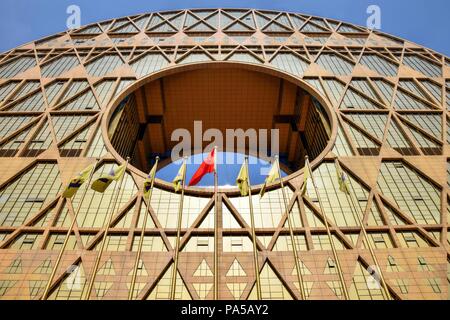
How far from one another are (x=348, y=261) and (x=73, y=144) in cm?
2399

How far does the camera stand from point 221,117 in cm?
4638

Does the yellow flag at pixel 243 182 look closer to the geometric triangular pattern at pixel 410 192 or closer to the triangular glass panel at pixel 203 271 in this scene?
the triangular glass panel at pixel 203 271

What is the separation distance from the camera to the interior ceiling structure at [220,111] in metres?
41.6

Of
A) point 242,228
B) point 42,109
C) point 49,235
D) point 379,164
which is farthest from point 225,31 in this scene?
point 49,235

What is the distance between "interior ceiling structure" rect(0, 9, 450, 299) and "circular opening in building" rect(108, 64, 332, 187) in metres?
1.91

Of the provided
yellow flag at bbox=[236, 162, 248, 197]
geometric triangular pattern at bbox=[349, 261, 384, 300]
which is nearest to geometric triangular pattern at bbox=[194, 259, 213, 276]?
yellow flag at bbox=[236, 162, 248, 197]

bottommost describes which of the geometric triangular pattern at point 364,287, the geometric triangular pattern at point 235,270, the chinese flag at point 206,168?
the geometric triangular pattern at point 364,287

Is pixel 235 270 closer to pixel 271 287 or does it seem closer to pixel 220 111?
pixel 271 287

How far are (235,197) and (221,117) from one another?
66.1ft

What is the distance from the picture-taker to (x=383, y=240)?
2444 cm

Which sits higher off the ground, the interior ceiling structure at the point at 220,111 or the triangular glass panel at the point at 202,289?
the interior ceiling structure at the point at 220,111

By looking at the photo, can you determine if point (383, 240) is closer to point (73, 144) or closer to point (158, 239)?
→ point (158, 239)

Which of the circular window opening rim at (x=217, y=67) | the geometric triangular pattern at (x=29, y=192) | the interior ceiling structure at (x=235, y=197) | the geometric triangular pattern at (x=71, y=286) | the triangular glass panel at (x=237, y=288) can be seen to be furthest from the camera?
the circular window opening rim at (x=217, y=67)

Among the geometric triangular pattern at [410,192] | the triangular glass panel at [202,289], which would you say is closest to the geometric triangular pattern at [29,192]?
the triangular glass panel at [202,289]
